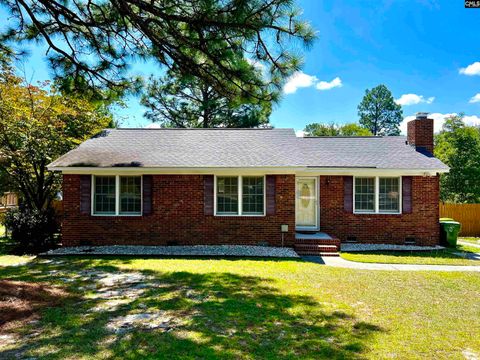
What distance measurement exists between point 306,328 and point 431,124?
1268 cm

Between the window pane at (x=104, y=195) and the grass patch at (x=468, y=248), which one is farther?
the grass patch at (x=468, y=248)

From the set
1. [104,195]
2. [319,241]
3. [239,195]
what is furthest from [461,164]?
[104,195]

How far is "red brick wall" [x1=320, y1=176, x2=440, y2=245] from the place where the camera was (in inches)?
486

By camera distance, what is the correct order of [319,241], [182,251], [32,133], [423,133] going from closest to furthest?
[182,251], [319,241], [32,133], [423,133]

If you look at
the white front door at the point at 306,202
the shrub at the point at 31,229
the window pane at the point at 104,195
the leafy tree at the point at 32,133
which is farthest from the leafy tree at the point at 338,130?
the shrub at the point at 31,229

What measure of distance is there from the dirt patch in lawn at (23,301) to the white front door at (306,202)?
901 cm

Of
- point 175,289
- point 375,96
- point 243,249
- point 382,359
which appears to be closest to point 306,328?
point 382,359

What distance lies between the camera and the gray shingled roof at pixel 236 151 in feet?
37.5

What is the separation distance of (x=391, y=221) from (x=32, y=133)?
14.3 meters

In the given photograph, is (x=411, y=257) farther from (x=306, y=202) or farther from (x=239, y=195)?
(x=239, y=195)

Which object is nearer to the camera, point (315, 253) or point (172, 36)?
point (172, 36)

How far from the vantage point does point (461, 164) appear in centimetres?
2394

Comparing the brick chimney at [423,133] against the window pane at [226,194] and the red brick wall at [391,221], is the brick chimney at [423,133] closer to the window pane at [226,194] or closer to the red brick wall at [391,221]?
the red brick wall at [391,221]

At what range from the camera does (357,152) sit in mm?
13859
